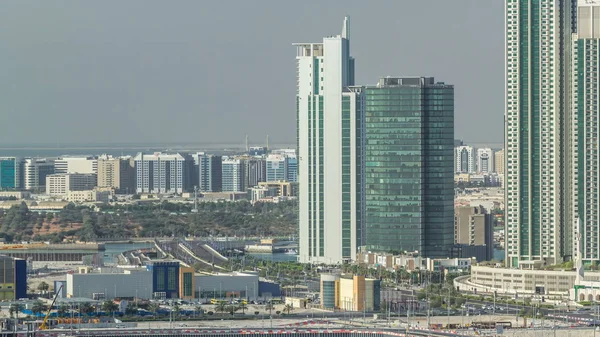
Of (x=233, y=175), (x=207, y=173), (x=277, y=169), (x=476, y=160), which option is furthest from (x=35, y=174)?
(x=476, y=160)

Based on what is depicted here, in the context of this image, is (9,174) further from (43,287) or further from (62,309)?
(62,309)

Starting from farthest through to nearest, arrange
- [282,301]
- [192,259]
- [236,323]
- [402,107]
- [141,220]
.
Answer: [141,220] → [192,259] → [402,107] → [282,301] → [236,323]

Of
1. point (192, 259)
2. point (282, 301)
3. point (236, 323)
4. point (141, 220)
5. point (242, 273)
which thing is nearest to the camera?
point (236, 323)

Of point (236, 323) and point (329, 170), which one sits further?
point (329, 170)

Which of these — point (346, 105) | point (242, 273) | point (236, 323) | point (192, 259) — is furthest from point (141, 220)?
point (236, 323)

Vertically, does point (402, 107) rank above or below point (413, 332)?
above

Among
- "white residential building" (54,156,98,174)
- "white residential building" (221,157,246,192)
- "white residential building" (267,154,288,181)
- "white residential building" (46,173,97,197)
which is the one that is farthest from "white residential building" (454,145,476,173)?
"white residential building" (46,173,97,197)

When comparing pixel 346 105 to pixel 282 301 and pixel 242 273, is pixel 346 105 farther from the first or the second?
pixel 282 301
